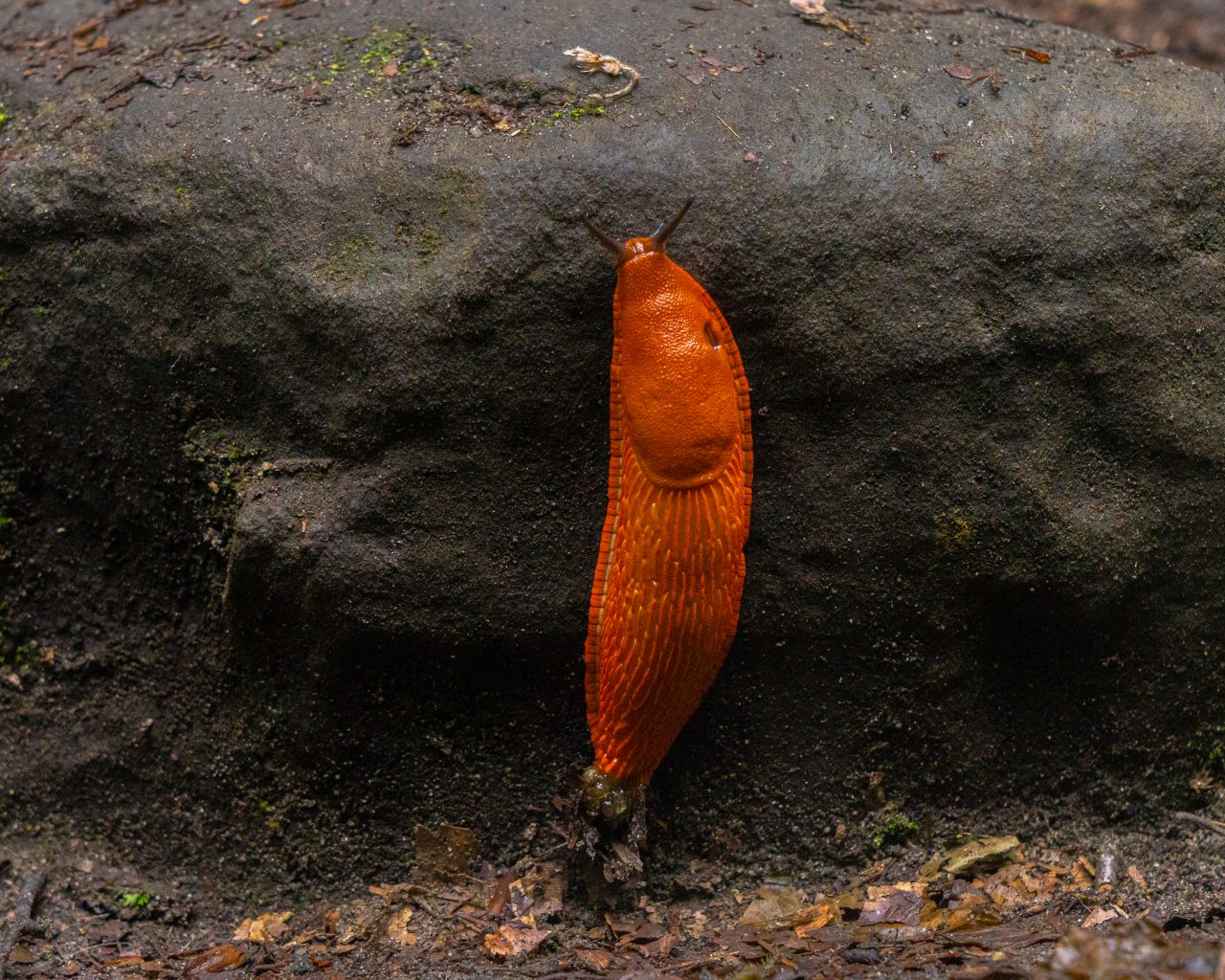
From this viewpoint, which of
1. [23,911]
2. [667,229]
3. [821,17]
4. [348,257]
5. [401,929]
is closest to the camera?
[667,229]

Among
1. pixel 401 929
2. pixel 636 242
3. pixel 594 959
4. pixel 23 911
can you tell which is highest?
pixel 636 242

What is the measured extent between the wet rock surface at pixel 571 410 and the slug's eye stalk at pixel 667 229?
0.42 feet

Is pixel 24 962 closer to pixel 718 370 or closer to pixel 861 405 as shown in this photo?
pixel 718 370

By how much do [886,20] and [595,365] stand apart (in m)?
1.69

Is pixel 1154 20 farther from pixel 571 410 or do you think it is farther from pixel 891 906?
pixel 891 906

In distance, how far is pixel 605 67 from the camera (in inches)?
143

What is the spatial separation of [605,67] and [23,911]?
3.27 metres

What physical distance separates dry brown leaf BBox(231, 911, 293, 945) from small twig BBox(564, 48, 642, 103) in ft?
9.06

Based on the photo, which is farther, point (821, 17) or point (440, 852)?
point (821, 17)

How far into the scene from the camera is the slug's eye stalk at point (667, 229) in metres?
3.14

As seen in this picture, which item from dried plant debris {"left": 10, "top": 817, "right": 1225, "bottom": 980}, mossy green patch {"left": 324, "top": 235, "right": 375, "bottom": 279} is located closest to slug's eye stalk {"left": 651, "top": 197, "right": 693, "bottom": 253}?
mossy green patch {"left": 324, "top": 235, "right": 375, "bottom": 279}

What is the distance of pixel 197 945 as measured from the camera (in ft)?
11.9

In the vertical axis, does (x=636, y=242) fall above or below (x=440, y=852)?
above

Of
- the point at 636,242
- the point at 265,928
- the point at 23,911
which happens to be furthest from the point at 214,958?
the point at 636,242
